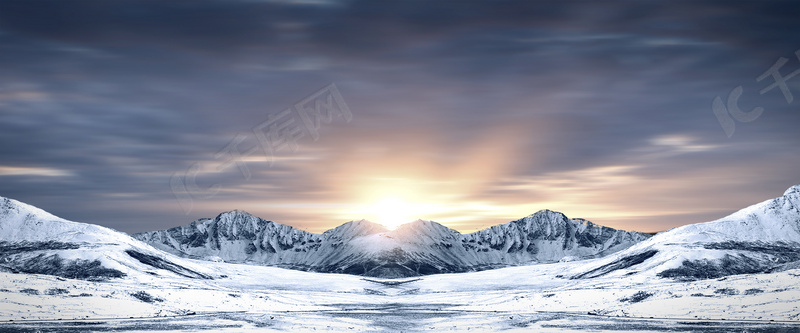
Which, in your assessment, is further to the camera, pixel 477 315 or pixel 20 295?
pixel 477 315

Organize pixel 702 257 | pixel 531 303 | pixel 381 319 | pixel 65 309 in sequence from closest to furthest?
pixel 65 309 < pixel 381 319 < pixel 531 303 < pixel 702 257

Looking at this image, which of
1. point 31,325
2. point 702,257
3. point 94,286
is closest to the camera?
point 31,325

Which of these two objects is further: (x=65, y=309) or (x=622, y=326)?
(x=65, y=309)

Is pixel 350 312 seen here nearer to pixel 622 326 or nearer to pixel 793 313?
pixel 622 326

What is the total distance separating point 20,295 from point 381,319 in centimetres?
4418

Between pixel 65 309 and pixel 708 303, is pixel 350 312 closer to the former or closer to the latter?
pixel 65 309

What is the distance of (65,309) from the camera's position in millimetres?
81000

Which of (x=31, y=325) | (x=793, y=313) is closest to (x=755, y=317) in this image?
(x=793, y=313)

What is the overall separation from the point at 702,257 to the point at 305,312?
12891 cm

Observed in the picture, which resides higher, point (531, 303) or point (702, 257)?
point (702, 257)

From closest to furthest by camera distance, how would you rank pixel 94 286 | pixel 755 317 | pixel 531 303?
pixel 755 317 → pixel 94 286 → pixel 531 303

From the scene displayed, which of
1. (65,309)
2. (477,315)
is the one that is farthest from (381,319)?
(65,309)

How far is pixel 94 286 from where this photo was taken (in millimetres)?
100188

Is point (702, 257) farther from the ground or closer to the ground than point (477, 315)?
farther from the ground
